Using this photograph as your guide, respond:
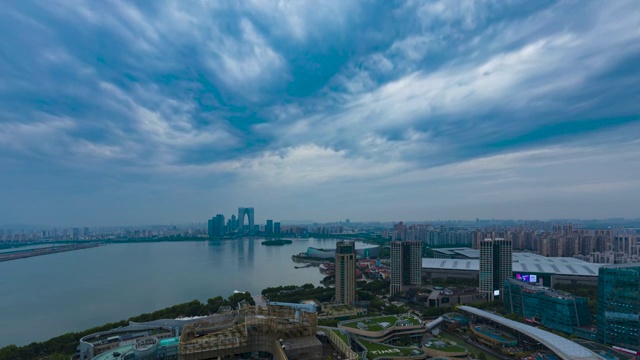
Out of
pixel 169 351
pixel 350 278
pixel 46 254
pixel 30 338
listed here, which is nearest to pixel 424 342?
pixel 350 278

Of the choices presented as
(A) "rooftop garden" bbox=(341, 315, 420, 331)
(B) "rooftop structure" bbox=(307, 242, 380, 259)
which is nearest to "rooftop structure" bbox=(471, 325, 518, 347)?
(A) "rooftop garden" bbox=(341, 315, 420, 331)

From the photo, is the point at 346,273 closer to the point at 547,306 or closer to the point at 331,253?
the point at 547,306

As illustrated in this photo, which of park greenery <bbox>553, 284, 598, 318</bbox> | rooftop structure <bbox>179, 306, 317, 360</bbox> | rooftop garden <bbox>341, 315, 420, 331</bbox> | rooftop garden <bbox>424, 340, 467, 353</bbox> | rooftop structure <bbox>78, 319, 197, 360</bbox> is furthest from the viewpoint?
park greenery <bbox>553, 284, 598, 318</bbox>

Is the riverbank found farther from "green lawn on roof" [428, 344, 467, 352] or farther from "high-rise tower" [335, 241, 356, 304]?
"green lawn on roof" [428, 344, 467, 352]

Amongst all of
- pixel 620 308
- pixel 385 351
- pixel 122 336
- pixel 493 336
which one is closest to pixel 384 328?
pixel 385 351

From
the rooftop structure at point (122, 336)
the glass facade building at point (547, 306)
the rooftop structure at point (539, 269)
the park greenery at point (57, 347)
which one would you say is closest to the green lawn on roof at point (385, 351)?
the rooftop structure at point (122, 336)

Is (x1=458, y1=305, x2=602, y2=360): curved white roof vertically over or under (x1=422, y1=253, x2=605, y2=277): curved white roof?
over

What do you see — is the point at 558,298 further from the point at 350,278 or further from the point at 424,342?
the point at 350,278
